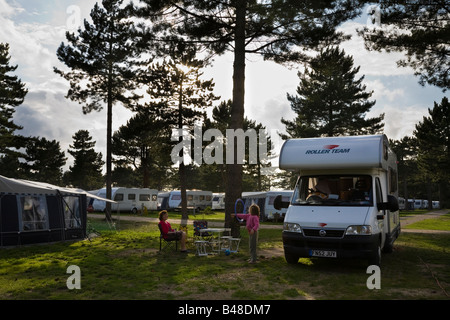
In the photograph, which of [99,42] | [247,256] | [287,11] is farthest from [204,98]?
[247,256]

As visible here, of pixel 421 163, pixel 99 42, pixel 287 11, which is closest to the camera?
pixel 287 11

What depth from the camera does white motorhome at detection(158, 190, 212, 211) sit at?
3838cm

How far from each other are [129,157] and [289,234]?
40785mm

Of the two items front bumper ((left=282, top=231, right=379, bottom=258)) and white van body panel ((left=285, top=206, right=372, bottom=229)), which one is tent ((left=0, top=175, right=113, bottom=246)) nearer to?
white van body panel ((left=285, top=206, right=372, bottom=229))

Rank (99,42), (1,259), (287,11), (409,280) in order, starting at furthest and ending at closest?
(99,42)
(287,11)
(1,259)
(409,280)

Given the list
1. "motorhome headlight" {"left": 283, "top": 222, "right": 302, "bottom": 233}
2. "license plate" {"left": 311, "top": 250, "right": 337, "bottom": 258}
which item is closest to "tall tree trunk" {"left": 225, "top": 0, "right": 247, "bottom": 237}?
"motorhome headlight" {"left": 283, "top": 222, "right": 302, "bottom": 233}

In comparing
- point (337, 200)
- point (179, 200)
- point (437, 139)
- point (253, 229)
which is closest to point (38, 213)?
point (253, 229)

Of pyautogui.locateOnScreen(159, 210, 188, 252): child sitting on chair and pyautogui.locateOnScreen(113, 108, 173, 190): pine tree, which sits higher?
pyautogui.locateOnScreen(113, 108, 173, 190): pine tree

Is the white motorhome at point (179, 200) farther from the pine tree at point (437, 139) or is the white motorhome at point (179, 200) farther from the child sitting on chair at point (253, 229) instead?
the child sitting on chair at point (253, 229)

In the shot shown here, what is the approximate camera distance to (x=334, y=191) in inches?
338

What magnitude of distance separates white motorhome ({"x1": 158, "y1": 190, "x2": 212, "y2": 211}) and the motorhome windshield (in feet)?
97.1

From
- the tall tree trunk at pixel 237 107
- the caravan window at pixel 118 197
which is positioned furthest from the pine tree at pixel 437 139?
the tall tree trunk at pixel 237 107
